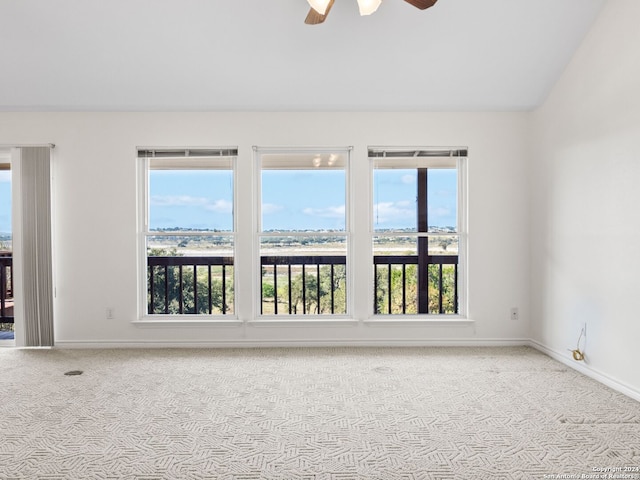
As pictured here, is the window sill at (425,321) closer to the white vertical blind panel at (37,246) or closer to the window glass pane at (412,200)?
the window glass pane at (412,200)

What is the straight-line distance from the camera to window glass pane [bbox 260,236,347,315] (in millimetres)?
4246

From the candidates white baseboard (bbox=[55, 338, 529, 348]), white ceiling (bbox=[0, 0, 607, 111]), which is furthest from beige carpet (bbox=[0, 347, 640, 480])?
white ceiling (bbox=[0, 0, 607, 111])

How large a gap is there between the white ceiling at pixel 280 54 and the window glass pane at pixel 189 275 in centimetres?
133

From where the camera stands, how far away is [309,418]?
8.25 ft

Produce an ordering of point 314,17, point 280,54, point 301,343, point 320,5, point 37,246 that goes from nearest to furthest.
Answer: point 320,5, point 314,17, point 280,54, point 37,246, point 301,343

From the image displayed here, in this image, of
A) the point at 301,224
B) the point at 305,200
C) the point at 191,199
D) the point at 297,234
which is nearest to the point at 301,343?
the point at 297,234

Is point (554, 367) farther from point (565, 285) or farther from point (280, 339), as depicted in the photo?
point (280, 339)

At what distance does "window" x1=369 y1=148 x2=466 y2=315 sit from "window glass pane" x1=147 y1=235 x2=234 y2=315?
1530 mm

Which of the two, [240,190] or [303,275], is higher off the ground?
[240,190]

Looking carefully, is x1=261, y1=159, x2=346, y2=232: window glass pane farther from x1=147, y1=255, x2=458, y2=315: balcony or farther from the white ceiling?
the white ceiling

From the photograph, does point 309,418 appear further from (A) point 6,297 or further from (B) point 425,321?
(A) point 6,297

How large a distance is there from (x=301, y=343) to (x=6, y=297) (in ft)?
10.2

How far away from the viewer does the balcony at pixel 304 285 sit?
4.26 meters

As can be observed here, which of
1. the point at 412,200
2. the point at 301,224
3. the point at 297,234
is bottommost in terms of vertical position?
the point at 297,234
